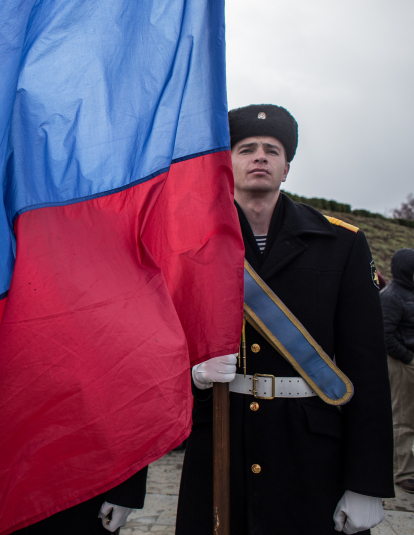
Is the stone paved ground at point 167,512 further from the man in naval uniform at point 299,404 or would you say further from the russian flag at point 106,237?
the russian flag at point 106,237

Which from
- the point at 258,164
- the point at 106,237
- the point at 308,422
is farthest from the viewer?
the point at 258,164

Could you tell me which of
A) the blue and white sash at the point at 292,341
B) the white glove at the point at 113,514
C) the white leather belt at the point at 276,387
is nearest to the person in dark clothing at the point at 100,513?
the white glove at the point at 113,514

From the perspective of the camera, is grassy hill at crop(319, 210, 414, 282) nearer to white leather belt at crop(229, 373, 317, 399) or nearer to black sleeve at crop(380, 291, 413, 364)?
black sleeve at crop(380, 291, 413, 364)

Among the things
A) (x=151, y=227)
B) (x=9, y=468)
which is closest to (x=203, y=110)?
(x=151, y=227)

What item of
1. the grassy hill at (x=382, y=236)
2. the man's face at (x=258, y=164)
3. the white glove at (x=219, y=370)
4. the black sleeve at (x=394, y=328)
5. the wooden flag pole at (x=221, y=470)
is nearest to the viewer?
the wooden flag pole at (x=221, y=470)

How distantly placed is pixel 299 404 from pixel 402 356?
2863 millimetres

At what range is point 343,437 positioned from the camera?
1954 millimetres

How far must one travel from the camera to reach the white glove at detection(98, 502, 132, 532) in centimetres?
166

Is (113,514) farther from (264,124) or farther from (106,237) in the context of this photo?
(264,124)

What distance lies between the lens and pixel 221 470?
1.62 meters

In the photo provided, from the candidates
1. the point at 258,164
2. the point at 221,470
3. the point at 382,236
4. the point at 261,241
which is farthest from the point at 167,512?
the point at 382,236

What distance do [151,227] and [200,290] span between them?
0.92ft

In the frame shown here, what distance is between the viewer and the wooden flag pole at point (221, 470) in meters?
1.60

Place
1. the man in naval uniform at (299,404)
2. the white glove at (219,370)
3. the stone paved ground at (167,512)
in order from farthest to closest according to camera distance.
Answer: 1. the stone paved ground at (167,512)
2. the man in naval uniform at (299,404)
3. the white glove at (219,370)
